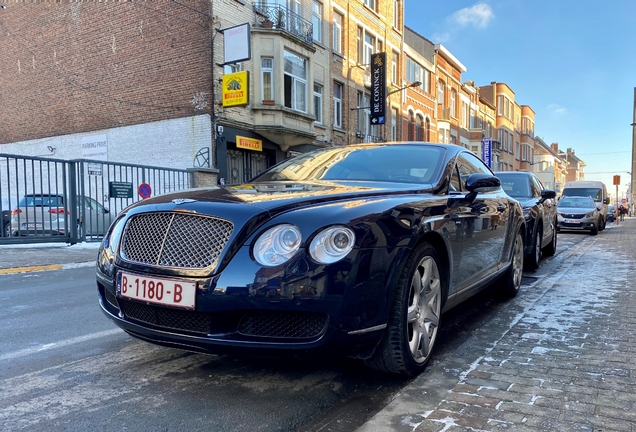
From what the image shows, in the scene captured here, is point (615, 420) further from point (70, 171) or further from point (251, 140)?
point (251, 140)

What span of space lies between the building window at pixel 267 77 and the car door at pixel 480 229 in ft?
44.2

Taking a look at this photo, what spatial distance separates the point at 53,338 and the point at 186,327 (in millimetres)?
1813

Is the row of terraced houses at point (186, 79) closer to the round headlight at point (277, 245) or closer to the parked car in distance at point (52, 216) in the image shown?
the parked car in distance at point (52, 216)

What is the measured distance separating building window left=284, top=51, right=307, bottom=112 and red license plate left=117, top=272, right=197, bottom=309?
16.4 metres

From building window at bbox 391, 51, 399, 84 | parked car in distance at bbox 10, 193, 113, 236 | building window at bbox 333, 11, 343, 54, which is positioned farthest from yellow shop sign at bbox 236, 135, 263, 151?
building window at bbox 391, 51, 399, 84

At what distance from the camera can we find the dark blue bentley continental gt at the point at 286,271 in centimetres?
222

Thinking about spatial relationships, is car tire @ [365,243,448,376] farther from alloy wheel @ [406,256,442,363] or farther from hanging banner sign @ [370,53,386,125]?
hanging banner sign @ [370,53,386,125]

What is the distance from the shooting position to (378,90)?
925 inches

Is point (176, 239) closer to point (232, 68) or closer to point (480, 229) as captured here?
point (480, 229)

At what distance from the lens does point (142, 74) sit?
17.0 metres

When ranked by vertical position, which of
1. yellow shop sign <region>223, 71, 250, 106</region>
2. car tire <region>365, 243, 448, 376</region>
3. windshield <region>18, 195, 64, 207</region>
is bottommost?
car tire <region>365, 243, 448, 376</region>

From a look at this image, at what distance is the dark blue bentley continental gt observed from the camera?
2.22m

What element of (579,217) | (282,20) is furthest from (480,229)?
(282,20)

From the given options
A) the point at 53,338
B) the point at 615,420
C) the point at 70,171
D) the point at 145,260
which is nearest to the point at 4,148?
the point at 70,171
